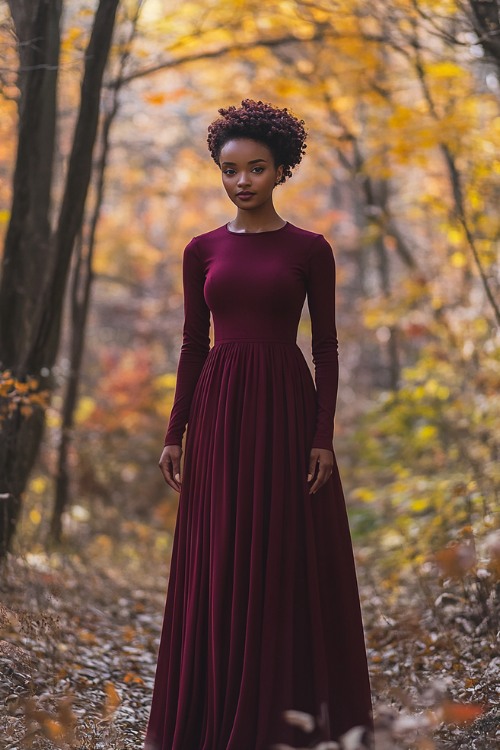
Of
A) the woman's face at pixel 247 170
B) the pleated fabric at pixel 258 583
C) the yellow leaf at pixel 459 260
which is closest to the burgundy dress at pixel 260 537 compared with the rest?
the pleated fabric at pixel 258 583

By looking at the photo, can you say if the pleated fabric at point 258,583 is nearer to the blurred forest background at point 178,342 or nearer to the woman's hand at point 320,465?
the woman's hand at point 320,465

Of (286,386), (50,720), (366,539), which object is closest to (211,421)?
(286,386)

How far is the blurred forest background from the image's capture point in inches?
163

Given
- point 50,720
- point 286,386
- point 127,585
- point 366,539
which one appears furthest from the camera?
point 366,539

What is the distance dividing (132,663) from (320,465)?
6.96 feet

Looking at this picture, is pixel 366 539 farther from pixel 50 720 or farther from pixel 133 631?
pixel 50 720

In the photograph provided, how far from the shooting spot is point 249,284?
3.08m

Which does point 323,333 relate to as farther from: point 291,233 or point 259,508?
point 259,508

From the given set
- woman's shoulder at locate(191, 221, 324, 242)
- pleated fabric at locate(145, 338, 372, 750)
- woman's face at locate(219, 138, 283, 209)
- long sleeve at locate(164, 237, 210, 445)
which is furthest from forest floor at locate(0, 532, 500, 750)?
woman's face at locate(219, 138, 283, 209)

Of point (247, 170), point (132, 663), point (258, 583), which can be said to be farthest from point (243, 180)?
point (132, 663)

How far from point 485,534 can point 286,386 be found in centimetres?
263

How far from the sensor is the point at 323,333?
3188mm

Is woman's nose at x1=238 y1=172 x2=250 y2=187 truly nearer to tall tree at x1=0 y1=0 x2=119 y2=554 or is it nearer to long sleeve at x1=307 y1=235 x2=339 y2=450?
long sleeve at x1=307 y1=235 x2=339 y2=450

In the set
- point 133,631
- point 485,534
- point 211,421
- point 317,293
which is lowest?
point 133,631
